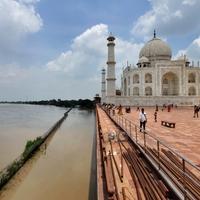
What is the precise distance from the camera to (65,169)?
1230 cm

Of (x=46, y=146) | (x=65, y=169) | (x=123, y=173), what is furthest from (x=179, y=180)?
(x=46, y=146)

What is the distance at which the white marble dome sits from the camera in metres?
55.8

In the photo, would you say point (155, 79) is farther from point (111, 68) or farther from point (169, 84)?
point (111, 68)

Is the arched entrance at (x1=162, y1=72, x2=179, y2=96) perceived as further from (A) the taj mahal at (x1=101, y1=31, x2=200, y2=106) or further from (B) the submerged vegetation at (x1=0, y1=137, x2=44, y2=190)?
(B) the submerged vegetation at (x1=0, y1=137, x2=44, y2=190)

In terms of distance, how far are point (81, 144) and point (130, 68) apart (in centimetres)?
3769

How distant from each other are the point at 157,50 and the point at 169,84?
7.62 meters

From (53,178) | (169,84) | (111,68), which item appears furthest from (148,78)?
(53,178)

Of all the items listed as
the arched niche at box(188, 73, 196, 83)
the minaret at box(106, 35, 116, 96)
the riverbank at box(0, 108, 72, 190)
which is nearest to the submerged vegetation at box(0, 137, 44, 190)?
the riverbank at box(0, 108, 72, 190)

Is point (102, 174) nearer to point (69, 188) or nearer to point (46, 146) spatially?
point (69, 188)

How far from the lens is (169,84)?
55.4 meters

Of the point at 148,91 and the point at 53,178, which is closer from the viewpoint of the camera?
the point at 53,178

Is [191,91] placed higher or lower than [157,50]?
lower

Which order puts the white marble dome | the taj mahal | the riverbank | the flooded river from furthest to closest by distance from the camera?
1. the white marble dome
2. the taj mahal
3. the riverbank
4. the flooded river

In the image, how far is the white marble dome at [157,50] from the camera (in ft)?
183
